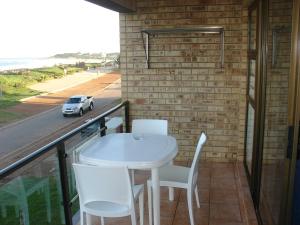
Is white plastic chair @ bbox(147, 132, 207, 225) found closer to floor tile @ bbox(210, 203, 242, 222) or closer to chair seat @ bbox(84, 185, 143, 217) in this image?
floor tile @ bbox(210, 203, 242, 222)

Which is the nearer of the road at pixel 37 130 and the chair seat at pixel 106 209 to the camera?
the chair seat at pixel 106 209

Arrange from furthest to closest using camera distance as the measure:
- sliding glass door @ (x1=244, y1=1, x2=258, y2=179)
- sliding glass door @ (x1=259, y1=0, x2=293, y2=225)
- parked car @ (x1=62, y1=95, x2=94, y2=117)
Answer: parked car @ (x1=62, y1=95, x2=94, y2=117) → sliding glass door @ (x1=244, y1=1, x2=258, y2=179) → sliding glass door @ (x1=259, y1=0, x2=293, y2=225)

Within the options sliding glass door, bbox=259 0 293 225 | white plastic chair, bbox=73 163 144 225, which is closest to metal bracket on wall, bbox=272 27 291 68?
sliding glass door, bbox=259 0 293 225

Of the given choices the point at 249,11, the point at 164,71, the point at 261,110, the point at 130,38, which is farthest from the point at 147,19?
the point at 261,110

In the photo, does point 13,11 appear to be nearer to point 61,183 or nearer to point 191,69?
point 191,69

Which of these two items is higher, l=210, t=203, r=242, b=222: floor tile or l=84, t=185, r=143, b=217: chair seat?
l=84, t=185, r=143, b=217: chair seat

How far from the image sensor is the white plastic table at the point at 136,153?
2218 millimetres

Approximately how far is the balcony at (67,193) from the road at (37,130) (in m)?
8.29

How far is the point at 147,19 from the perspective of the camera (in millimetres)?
4137

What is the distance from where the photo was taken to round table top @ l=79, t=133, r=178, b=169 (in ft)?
7.26

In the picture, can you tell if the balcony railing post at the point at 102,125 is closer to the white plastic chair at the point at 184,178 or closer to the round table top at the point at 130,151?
the round table top at the point at 130,151

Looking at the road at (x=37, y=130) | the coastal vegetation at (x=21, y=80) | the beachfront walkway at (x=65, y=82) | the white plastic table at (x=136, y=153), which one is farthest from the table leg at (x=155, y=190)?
the beachfront walkway at (x=65, y=82)

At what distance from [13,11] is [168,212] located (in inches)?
474

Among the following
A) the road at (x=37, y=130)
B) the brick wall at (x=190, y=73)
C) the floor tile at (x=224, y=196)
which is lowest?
the road at (x=37, y=130)
